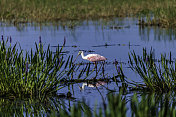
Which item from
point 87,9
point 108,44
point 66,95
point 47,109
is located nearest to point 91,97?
point 66,95

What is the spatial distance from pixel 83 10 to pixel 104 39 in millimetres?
10912

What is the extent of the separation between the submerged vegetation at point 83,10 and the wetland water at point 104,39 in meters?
1.13

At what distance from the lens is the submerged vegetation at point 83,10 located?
Result: 2230cm

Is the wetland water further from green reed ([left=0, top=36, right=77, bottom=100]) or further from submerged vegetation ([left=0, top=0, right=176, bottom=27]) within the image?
submerged vegetation ([left=0, top=0, right=176, bottom=27])

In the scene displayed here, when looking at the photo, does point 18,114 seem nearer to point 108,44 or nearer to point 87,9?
point 108,44

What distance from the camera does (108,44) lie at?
15.4 meters

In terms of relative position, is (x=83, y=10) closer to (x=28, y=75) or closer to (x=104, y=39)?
(x=104, y=39)

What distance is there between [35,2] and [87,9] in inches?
146

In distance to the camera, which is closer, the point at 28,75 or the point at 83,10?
the point at 28,75

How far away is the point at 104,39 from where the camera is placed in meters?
16.8

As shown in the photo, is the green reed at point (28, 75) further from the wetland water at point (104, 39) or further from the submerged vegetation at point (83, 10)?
the submerged vegetation at point (83, 10)

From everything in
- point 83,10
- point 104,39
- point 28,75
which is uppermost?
point 83,10

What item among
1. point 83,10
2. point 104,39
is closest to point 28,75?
point 104,39

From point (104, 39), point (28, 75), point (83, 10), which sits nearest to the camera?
point (28, 75)
